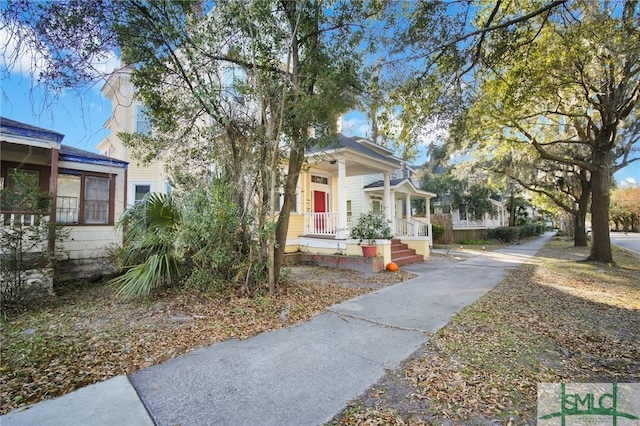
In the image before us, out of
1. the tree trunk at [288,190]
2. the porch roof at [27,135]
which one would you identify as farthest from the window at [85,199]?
the tree trunk at [288,190]

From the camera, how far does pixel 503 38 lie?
243 inches

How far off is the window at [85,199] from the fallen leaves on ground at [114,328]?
103 inches

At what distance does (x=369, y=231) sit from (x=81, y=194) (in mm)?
8502

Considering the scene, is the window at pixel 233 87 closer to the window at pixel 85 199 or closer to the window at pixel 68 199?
the window at pixel 85 199

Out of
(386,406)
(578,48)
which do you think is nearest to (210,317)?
(386,406)

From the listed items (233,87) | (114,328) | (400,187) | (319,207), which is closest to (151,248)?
(114,328)

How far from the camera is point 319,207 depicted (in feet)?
43.5

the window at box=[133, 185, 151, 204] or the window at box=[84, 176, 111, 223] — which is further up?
the window at box=[133, 185, 151, 204]

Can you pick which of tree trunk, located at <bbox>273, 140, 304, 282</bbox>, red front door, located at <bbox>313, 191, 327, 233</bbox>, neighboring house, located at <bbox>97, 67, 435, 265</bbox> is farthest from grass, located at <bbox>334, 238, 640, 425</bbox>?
red front door, located at <bbox>313, 191, 327, 233</bbox>

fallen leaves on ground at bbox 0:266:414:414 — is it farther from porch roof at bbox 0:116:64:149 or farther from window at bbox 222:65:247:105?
window at bbox 222:65:247:105

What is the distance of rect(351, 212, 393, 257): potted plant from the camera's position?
9702mm

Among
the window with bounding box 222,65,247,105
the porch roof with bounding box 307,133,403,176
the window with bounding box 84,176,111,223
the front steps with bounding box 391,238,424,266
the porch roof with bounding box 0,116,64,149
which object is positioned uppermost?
the window with bounding box 222,65,247,105

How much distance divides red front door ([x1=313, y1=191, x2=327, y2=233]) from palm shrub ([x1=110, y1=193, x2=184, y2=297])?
20.2ft

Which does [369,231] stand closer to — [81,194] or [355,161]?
[355,161]
